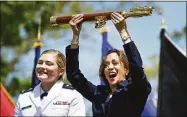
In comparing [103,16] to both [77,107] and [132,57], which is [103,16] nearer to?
[132,57]

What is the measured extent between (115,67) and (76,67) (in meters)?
0.26

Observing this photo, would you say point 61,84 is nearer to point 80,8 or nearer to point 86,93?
point 86,93

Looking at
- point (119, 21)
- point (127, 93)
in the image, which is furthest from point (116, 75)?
point (119, 21)

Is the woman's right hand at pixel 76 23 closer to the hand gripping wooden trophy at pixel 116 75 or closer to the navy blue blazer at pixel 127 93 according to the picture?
the hand gripping wooden trophy at pixel 116 75

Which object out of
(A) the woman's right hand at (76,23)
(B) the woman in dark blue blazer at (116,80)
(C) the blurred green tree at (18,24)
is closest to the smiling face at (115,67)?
(B) the woman in dark blue blazer at (116,80)

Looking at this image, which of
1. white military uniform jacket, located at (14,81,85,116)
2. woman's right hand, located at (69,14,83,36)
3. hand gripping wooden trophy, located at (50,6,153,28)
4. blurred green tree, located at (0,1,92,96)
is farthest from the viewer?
blurred green tree, located at (0,1,92,96)

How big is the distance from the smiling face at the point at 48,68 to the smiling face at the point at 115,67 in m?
0.33

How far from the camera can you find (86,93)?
361 cm

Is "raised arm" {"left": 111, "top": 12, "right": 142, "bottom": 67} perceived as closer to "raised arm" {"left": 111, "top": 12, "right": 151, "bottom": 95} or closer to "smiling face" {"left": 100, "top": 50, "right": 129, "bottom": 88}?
"raised arm" {"left": 111, "top": 12, "right": 151, "bottom": 95}

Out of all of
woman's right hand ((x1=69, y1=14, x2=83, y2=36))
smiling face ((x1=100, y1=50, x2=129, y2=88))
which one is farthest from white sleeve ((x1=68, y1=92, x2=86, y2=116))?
woman's right hand ((x1=69, y1=14, x2=83, y2=36))

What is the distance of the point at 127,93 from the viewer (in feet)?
10.9

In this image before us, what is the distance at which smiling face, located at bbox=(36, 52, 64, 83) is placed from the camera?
3645 mm

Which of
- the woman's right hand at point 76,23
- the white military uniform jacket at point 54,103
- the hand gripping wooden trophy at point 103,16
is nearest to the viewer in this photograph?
the hand gripping wooden trophy at point 103,16

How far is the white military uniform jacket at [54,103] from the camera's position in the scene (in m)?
3.64
